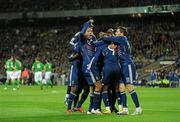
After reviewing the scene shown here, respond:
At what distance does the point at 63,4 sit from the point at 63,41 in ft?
19.3

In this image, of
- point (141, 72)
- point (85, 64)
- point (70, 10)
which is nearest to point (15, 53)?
point (70, 10)

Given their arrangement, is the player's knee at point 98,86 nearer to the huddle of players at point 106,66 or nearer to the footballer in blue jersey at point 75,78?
the huddle of players at point 106,66

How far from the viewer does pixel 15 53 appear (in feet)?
216

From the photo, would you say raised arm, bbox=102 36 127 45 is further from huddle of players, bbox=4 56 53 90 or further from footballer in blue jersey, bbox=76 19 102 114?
huddle of players, bbox=4 56 53 90

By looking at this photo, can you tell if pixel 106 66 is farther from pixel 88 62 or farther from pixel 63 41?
pixel 63 41

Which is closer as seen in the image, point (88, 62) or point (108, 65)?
point (108, 65)

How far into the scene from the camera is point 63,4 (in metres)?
68.9

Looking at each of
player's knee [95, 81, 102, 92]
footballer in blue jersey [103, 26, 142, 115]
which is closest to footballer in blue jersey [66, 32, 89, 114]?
player's knee [95, 81, 102, 92]

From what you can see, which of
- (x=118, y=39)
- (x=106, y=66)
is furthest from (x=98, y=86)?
(x=118, y=39)

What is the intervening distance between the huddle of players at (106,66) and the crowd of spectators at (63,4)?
45349mm

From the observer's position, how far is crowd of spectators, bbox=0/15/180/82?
5834 cm

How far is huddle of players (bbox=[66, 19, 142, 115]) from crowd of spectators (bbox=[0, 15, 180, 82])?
37.6m

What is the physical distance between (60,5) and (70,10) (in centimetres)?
219

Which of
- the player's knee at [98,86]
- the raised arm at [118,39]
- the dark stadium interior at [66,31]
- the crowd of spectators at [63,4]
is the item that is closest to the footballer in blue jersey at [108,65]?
the player's knee at [98,86]
